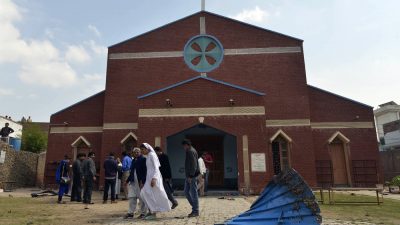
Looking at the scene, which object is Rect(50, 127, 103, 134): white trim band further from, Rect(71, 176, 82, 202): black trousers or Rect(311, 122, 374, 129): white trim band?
Rect(311, 122, 374, 129): white trim band

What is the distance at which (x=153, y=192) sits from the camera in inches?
303

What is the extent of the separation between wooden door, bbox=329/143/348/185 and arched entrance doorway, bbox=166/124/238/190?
5693 millimetres

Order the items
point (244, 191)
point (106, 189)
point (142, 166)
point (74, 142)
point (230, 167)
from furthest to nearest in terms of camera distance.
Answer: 1. point (74, 142)
2. point (230, 167)
3. point (244, 191)
4. point (106, 189)
5. point (142, 166)

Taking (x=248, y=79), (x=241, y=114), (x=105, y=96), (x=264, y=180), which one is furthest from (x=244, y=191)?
(x=105, y=96)

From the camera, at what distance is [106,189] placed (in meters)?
11.6

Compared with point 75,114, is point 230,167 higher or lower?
lower

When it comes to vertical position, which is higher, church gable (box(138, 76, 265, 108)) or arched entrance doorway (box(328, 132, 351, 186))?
church gable (box(138, 76, 265, 108))

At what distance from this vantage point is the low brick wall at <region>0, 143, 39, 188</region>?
62.5 ft

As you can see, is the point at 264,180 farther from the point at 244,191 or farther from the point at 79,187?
the point at 79,187

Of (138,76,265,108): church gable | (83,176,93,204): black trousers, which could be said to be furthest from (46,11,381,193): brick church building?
→ (83,176,93,204): black trousers

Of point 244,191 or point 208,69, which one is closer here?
point 244,191

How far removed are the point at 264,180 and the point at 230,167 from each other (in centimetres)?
379

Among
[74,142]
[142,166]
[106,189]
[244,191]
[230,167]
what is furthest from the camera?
[74,142]

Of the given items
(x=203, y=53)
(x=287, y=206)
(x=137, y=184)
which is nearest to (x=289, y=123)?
(x=203, y=53)
